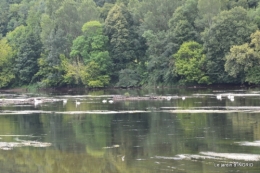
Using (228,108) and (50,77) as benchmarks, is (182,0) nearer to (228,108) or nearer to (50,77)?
(50,77)

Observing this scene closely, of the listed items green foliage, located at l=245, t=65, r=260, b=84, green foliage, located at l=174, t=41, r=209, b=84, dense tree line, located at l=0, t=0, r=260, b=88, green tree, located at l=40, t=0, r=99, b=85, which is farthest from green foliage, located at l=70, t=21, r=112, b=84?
green foliage, located at l=245, t=65, r=260, b=84

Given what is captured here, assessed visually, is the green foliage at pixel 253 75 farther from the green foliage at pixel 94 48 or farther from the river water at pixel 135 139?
the green foliage at pixel 94 48

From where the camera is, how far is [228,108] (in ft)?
186

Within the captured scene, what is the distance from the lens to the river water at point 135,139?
3034 cm

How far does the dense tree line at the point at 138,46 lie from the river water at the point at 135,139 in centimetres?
3766

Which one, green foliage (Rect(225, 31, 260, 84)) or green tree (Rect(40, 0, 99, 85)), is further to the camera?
green tree (Rect(40, 0, 99, 85))

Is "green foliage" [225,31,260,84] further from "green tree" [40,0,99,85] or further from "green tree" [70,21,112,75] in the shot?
"green tree" [40,0,99,85]

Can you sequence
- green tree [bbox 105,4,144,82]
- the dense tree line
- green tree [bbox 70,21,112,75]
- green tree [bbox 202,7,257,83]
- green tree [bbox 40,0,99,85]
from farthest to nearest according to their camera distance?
1. green tree [bbox 40,0,99,85]
2. green tree [bbox 70,21,112,75]
3. green tree [bbox 105,4,144,82]
4. the dense tree line
5. green tree [bbox 202,7,257,83]

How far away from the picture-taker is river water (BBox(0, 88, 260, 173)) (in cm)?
3034

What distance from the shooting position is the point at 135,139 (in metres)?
38.9

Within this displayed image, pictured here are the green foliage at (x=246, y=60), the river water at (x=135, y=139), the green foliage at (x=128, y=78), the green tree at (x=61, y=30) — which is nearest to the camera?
the river water at (x=135, y=139)

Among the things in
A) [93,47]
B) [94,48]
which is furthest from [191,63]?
[94,48]

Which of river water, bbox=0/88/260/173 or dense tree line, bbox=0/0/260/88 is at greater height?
dense tree line, bbox=0/0/260/88

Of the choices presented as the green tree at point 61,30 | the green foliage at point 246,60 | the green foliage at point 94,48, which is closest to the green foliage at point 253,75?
the green foliage at point 246,60
